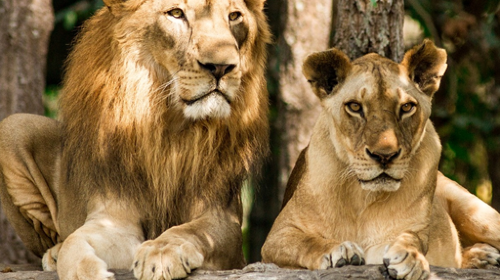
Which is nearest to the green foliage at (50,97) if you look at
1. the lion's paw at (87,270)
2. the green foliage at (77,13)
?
the green foliage at (77,13)

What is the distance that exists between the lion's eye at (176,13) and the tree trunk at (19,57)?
2.07 metres

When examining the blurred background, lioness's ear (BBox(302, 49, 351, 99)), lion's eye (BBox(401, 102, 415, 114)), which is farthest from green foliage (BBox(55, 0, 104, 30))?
lion's eye (BBox(401, 102, 415, 114))

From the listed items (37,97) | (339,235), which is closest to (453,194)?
(339,235)

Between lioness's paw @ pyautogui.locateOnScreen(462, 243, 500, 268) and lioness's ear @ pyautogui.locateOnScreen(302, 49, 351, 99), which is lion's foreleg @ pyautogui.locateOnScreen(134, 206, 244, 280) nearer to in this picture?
lioness's ear @ pyautogui.locateOnScreen(302, 49, 351, 99)

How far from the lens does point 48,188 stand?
5379 millimetres

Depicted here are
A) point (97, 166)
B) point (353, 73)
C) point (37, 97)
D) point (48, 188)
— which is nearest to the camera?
point (353, 73)

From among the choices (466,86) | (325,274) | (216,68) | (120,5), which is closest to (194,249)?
(325,274)

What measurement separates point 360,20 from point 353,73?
1.18 metres

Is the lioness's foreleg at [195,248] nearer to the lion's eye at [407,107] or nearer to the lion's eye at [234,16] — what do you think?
the lion's eye at [234,16]

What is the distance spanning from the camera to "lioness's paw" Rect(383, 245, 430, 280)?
363cm

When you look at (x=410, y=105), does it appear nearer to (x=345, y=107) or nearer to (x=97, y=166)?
(x=345, y=107)

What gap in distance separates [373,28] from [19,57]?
2621mm

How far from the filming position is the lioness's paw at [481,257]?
183 inches

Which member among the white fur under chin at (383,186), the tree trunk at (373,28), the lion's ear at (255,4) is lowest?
the white fur under chin at (383,186)
